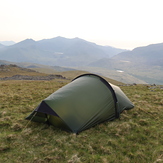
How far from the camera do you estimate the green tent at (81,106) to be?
7.95 metres

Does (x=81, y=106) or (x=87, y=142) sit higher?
(x=81, y=106)

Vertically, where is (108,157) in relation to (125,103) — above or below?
below

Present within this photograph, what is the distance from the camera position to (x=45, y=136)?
7574mm

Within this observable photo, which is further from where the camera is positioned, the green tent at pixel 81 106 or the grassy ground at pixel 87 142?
the green tent at pixel 81 106

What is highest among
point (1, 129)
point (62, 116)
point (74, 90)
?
point (74, 90)

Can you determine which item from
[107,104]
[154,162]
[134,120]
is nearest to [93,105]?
[107,104]

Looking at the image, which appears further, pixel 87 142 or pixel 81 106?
pixel 81 106

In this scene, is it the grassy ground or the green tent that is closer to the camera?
the grassy ground

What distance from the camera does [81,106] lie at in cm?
846

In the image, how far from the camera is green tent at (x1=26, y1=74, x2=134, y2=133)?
795 centimetres

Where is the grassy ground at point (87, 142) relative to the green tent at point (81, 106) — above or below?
below

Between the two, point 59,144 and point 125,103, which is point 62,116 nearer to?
point 59,144

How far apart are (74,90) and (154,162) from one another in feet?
17.6

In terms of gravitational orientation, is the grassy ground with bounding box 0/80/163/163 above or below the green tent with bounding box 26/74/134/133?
below
